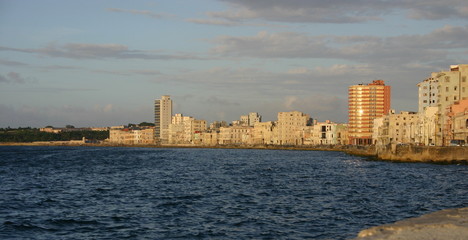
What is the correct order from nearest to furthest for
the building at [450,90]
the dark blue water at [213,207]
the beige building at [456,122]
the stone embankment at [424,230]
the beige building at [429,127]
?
the stone embankment at [424,230] < the dark blue water at [213,207] < the beige building at [456,122] < the building at [450,90] < the beige building at [429,127]

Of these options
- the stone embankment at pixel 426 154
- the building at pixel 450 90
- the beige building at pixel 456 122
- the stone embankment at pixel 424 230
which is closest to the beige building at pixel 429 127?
the building at pixel 450 90

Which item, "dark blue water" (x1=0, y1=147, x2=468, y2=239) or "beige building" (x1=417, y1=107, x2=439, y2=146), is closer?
"dark blue water" (x1=0, y1=147, x2=468, y2=239)

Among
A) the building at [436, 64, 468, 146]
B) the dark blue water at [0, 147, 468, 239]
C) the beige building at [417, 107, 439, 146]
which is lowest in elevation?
the dark blue water at [0, 147, 468, 239]

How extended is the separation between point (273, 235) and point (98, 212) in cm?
1454

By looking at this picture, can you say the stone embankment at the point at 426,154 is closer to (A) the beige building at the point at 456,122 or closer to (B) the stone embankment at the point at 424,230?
(A) the beige building at the point at 456,122

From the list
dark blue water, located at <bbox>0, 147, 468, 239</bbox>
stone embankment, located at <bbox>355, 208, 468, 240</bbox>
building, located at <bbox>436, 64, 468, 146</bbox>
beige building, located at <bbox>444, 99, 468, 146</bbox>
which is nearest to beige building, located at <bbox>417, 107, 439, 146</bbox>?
building, located at <bbox>436, 64, 468, 146</bbox>

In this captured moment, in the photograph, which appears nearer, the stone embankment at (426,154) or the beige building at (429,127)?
the stone embankment at (426,154)

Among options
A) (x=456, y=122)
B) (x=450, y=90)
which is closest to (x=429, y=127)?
(x=450, y=90)

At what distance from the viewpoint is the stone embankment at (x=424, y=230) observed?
811 inches

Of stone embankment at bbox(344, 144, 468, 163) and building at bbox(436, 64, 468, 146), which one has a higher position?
building at bbox(436, 64, 468, 146)

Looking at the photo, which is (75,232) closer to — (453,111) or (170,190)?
(170,190)

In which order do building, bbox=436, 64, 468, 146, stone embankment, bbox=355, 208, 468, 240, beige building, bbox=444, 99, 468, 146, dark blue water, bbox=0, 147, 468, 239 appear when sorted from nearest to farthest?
stone embankment, bbox=355, 208, 468, 240 → dark blue water, bbox=0, 147, 468, 239 → beige building, bbox=444, 99, 468, 146 → building, bbox=436, 64, 468, 146

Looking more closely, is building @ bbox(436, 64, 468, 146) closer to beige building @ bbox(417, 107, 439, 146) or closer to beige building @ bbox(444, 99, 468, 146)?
beige building @ bbox(417, 107, 439, 146)

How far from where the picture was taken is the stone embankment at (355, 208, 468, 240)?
67.6 ft
